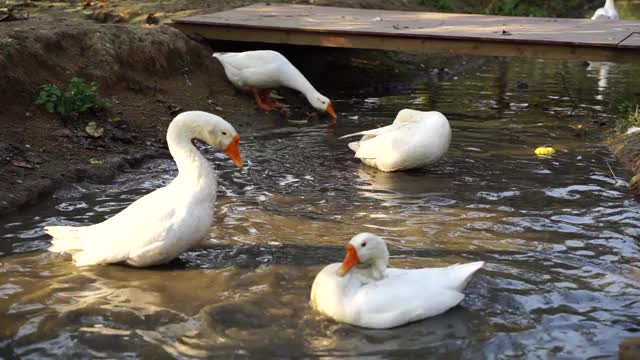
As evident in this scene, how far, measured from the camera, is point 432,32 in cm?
1207

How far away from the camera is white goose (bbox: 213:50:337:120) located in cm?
1156

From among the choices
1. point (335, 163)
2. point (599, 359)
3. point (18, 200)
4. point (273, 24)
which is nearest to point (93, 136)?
point (18, 200)

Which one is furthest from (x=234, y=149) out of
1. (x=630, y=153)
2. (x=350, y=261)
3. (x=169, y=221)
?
(x=630, y=153)

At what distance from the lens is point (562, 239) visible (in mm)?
6664

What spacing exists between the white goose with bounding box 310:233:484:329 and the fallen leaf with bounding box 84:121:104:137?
462cm

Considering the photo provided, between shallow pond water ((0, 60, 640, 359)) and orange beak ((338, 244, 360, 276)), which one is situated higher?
orange beak ((338, 244, 360, 276))

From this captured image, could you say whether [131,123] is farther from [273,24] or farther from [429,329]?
[429,329]

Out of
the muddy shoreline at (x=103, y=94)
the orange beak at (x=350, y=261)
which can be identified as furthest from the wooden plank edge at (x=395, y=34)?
the orange beak at (x=350, y=261)

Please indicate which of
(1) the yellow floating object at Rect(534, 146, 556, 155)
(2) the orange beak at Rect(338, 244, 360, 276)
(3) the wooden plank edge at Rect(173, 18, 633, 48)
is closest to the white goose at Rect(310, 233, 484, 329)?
(2) the orange beak at Rect(338, 244, 360, 276)

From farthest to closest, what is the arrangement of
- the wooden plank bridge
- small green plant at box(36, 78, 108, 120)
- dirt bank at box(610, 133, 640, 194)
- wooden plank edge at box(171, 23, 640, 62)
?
the wooden plank bridge → wooden plank edge at box(171, 23, 640, 62) → small green plant at box(36, 78, 108, 120) → dirt bank at box(610, 133, 640, 194)

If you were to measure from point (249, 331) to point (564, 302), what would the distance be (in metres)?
1.97

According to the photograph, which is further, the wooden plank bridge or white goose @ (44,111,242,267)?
the wooden plank bridge

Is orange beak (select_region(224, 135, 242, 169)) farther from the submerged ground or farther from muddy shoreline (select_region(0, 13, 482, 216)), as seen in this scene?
muddy shoreline (select_region(0, 13, 482, 216))

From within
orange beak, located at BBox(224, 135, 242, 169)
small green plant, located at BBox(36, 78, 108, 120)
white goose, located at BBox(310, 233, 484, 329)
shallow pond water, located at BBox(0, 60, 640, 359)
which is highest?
orange beak, located at BBox(224, 135, 242, 169)
